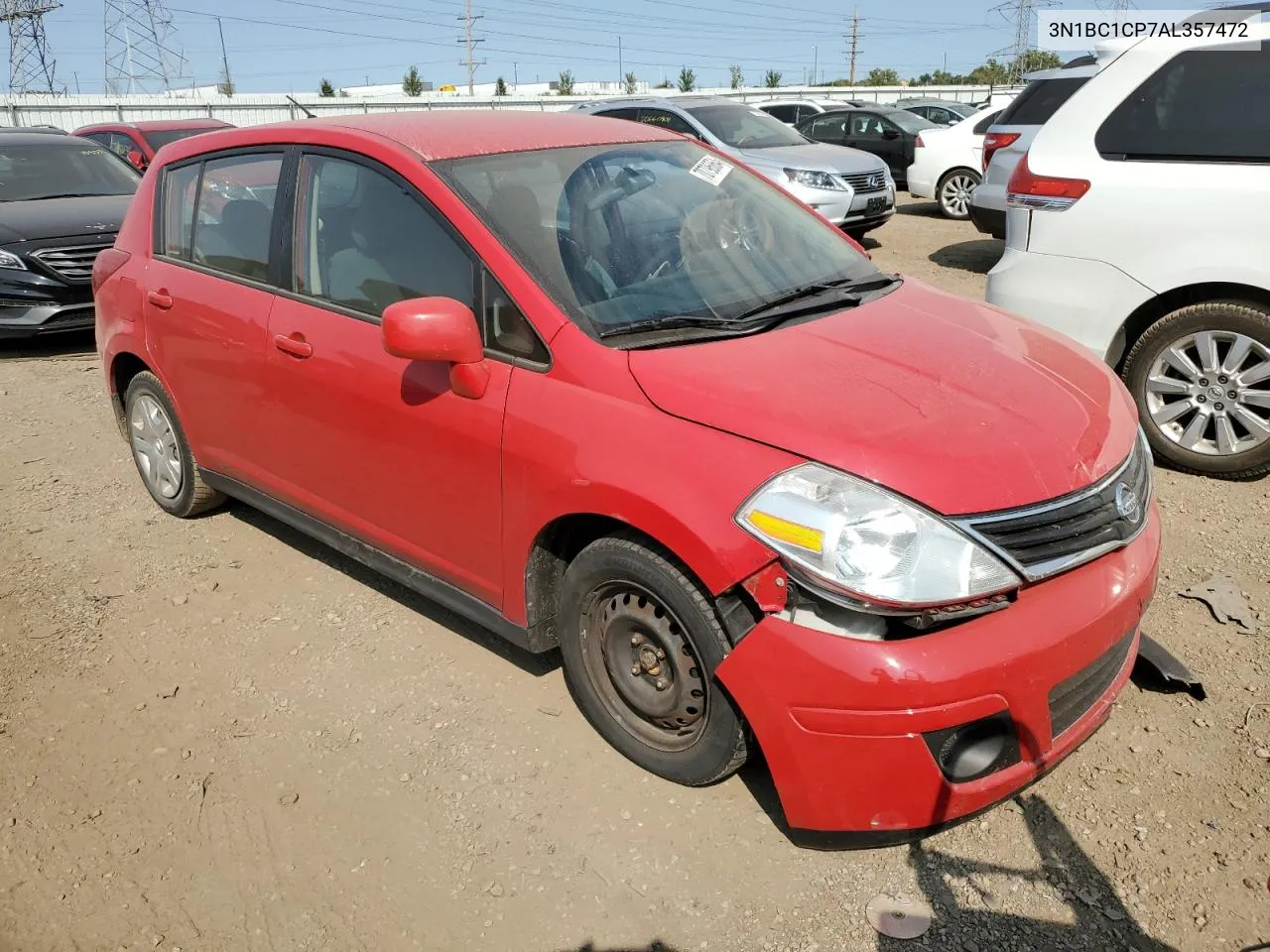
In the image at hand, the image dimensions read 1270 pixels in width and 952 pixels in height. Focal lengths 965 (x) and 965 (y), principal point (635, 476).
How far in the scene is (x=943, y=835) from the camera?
2.59 metres

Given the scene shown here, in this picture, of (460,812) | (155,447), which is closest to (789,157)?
(155,447)

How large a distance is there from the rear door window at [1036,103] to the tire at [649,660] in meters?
7.83

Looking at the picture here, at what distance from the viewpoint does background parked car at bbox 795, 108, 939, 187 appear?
16.7 metres

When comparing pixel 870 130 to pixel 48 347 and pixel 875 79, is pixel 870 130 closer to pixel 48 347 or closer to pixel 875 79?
pixel 48 347

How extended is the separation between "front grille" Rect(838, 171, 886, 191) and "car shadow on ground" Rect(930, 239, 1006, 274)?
3.50 ft

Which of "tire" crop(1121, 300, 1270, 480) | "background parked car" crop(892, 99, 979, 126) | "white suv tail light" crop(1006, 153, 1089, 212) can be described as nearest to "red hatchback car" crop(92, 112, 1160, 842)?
"white suv tail light" crop(1006, 153, 1089, 212)

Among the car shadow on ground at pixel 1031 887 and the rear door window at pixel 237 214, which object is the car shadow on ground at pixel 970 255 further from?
the car shadow on ground at pixel 1031 887

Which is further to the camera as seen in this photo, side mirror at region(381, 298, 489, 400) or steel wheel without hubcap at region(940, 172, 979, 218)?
steel wheel without hubcap at region(940, 172, 979, 218)

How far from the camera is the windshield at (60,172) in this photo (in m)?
9.02

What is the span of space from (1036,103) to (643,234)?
720 cm

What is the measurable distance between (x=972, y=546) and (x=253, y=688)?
249 centimetres

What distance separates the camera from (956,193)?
1337 cm

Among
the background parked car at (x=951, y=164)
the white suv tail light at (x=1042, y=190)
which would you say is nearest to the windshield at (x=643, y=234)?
the white suv tail light at (x=1042, y=190)

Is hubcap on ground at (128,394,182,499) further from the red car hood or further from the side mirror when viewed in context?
the red car hood
